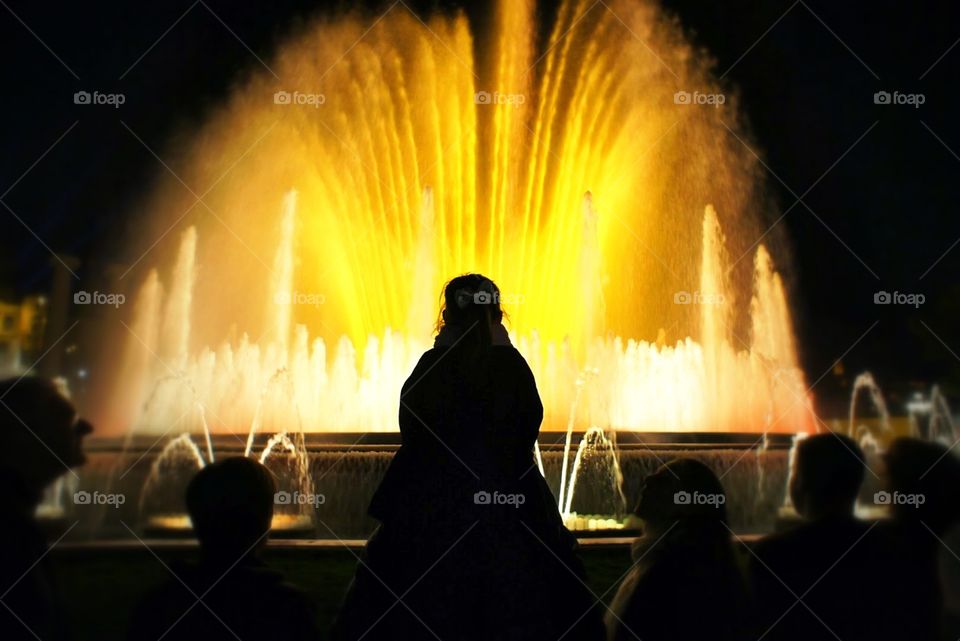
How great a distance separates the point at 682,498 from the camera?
312 centimetres

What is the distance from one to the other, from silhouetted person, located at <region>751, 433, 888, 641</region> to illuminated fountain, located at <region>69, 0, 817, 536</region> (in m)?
6.31

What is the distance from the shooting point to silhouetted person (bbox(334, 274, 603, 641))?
296 cm

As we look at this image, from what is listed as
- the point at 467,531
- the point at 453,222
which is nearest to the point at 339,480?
the point at 467,531

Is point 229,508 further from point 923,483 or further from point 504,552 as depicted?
point 923,483

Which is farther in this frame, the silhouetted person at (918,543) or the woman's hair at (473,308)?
the silhouetted person at (918,543)

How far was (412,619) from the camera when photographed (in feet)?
9.62

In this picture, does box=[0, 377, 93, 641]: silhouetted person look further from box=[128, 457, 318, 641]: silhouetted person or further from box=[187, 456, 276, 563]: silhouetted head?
box=[187, 456, 276, 563]: silhouetted head

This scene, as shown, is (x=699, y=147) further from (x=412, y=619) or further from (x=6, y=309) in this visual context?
(x=412, y=619)

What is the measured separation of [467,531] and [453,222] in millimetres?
8189

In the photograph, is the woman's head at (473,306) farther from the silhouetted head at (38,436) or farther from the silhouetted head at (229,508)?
the silhouetted head at (38,436)

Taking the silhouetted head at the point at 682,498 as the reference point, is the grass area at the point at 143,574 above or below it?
below

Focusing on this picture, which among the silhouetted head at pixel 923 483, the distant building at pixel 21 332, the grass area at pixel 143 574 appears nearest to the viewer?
the silhouetted head at pixel 923 483

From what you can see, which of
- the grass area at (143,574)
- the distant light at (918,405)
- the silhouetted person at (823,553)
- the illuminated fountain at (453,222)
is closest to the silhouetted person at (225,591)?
the grass area at (143,574)

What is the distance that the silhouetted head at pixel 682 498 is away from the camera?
3135 millimetres
